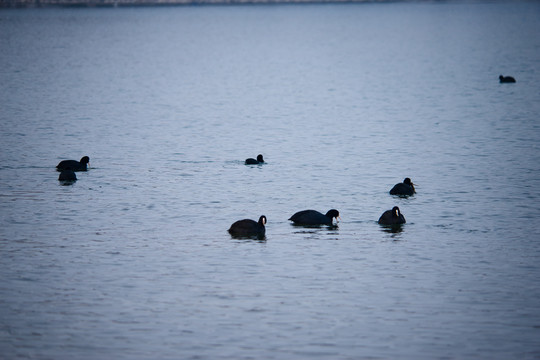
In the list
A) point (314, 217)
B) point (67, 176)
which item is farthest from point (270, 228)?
point (67, 176)

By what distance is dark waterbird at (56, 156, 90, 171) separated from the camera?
30047 mm

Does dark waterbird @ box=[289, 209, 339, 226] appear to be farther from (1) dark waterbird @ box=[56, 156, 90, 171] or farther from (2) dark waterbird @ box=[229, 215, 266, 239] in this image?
(1) dark waterbird @ box=[56, 156, 90, 171]

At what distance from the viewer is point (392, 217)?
22.8 m

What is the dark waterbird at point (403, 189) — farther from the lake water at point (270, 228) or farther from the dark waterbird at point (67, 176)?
the dark waterbird at point (67, 176)

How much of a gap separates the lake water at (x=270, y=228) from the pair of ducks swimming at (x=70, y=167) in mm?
404

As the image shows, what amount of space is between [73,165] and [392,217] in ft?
41.3

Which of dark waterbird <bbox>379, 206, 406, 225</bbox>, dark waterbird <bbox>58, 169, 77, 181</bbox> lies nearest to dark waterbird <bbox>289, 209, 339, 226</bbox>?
dark waterbird <bbox>379, 206, 406, 225</bbox>

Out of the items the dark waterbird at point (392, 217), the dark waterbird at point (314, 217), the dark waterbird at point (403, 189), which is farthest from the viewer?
the dark waterbird at point (403, 189)

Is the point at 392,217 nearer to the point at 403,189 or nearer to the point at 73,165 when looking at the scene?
the point at 403,189

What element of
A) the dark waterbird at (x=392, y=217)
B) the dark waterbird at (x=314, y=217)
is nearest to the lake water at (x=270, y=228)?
the dark waterbird at (x=314, y=217)

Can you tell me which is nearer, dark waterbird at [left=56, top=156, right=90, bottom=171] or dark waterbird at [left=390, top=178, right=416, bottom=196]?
dark waterbird at [left=390, top=178, right=416, bottom=196]

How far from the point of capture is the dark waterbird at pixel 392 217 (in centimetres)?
2269

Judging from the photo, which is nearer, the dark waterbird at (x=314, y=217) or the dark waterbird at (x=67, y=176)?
the dark waterbird at (x=314, y=217)

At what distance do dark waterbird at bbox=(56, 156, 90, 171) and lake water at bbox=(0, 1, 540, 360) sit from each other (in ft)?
1.41
